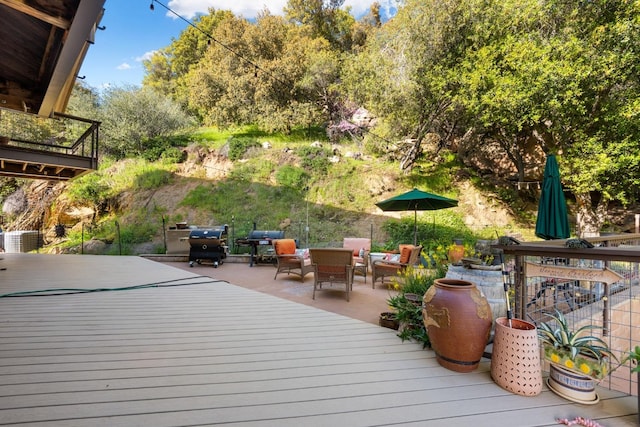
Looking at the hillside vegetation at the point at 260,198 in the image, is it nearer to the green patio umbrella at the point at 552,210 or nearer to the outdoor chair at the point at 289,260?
the outdoor chair at the point at 289,260

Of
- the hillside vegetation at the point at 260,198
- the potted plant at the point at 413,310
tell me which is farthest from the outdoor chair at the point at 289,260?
the hillside vegetation at the point at 260,198

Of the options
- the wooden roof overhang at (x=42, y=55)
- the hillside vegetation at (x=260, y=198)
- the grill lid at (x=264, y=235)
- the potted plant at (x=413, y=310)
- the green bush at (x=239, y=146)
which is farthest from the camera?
the green bush at (x=239, y=146)

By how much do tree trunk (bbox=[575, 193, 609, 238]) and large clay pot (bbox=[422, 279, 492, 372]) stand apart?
962 centimetres

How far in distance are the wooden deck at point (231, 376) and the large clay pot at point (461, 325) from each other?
0.37ft

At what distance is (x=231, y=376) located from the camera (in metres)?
1.80

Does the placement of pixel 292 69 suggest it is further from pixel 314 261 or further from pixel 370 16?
pixel 314 261

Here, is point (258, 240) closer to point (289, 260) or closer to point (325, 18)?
point (289, 260)

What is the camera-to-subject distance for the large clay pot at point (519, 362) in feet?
5.48

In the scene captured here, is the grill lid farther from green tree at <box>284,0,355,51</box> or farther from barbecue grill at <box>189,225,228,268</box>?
green tree at <box>284,0,355,51</box>

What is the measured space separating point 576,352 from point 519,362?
13.3 inches

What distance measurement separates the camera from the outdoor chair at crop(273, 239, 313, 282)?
5.14 meters

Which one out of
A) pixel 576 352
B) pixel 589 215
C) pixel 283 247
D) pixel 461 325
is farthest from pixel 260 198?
pixel 589 215

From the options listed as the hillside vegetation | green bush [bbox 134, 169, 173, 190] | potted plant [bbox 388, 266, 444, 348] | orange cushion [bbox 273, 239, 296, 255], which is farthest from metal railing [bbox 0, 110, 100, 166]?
potted plant [bbox 388, 266, 444, 348]

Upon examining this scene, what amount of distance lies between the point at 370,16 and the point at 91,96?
685 inches
